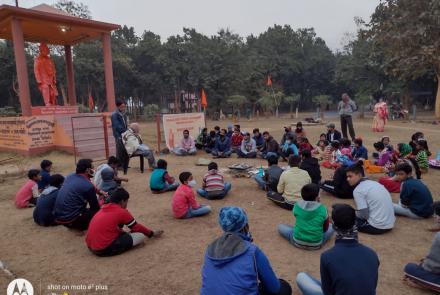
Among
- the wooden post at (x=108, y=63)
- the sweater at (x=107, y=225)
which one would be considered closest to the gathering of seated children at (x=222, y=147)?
the wooden post at (x=108, y=63)

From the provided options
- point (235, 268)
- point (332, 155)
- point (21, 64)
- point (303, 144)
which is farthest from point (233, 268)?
point (21, 64)

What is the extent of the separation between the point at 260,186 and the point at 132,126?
383 cm

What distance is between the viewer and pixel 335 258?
2521 millimetres

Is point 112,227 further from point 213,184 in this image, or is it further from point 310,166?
point 310,166

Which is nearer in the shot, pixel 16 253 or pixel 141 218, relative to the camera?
pixel 16 253

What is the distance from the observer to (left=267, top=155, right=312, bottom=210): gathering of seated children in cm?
570

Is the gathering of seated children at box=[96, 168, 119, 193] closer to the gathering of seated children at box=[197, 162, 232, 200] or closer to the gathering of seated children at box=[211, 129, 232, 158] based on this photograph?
the gathering of seated children at box=[197, 162, 232, 200]

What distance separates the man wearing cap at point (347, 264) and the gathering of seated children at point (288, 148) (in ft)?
24.8

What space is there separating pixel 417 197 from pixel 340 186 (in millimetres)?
1403

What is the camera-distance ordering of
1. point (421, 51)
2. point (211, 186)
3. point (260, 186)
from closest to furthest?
point (211, 186), point (260, 186), point (421, 51)

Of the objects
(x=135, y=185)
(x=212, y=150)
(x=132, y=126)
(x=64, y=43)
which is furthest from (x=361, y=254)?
(x=64, y=43)

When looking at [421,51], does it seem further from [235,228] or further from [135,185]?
[235,228]

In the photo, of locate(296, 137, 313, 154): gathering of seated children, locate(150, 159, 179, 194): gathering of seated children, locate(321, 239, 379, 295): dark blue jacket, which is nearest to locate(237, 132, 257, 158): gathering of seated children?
locate(296, 137, 313, 154): gathering of seated children

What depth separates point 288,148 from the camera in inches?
413
